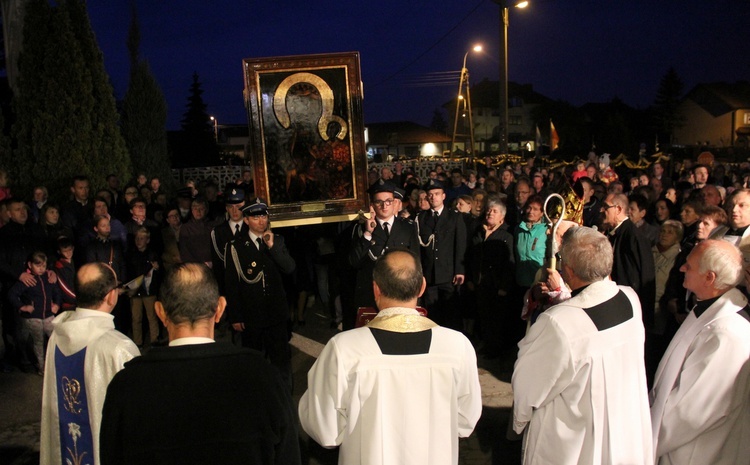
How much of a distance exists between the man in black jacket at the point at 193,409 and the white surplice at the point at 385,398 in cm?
48

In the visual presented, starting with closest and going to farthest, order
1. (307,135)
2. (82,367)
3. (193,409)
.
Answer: (193,409) < (82,367) < (307,135)

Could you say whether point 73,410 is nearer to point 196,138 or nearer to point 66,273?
point 66,273

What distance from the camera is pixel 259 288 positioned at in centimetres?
563

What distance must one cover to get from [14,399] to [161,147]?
39.3 ft

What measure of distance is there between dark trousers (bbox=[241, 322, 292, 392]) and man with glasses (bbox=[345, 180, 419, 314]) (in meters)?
0.90

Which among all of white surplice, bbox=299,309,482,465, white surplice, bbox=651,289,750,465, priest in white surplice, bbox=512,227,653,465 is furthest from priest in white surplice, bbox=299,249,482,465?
white surplice, bbox=651,289,750,465

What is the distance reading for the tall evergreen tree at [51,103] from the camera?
1066 cm

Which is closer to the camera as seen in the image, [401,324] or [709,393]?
[401,324]

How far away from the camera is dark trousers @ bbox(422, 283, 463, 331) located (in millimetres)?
7129

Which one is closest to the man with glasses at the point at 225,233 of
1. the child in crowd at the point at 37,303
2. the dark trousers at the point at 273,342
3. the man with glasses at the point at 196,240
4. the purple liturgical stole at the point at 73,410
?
the dark trousers at the point at 273,342

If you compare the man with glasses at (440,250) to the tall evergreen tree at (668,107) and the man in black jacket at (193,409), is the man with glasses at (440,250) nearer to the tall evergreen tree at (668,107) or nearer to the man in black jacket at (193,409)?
A: the man in black jacket at (193,409)

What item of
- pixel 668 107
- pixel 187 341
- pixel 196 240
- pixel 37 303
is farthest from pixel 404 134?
pixel 187 341

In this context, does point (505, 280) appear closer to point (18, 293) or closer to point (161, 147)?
point (18, 293)

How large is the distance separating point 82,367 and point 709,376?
10.9 feet
